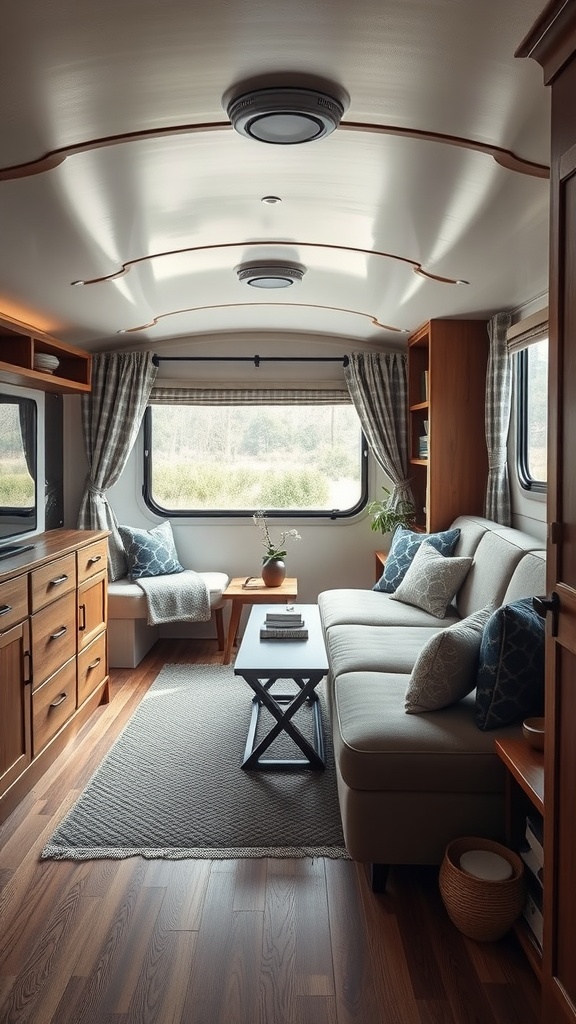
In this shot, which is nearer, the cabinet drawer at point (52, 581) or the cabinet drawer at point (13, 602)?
the cabinet drawer at point (13, 602)

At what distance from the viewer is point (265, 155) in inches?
99.7

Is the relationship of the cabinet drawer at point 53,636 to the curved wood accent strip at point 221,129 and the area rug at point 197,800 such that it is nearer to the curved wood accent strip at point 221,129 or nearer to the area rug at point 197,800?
the area rug at point 197,800

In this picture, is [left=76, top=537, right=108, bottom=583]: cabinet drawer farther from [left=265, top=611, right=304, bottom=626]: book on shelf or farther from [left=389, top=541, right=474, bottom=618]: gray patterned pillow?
[left=389, top=541, right=474, bottom=618]: gray patterned pillow

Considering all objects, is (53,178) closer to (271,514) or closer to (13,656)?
(13,656)

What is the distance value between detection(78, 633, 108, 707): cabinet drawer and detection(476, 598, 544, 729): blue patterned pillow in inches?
87.6

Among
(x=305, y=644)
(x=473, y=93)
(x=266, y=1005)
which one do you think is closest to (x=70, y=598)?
(x=305, y=644)

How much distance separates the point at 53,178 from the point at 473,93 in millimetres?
1325

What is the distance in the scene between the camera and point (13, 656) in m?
3.15

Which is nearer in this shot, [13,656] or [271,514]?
[13,656]

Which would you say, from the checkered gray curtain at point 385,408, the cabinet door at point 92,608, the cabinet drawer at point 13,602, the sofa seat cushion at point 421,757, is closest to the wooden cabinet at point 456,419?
the checkered gray curtain at point 385,408

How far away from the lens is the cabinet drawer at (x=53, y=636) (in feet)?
11.2

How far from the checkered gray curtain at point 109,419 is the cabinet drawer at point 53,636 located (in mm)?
2086

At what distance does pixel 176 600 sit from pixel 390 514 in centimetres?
164

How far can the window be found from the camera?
627cm
